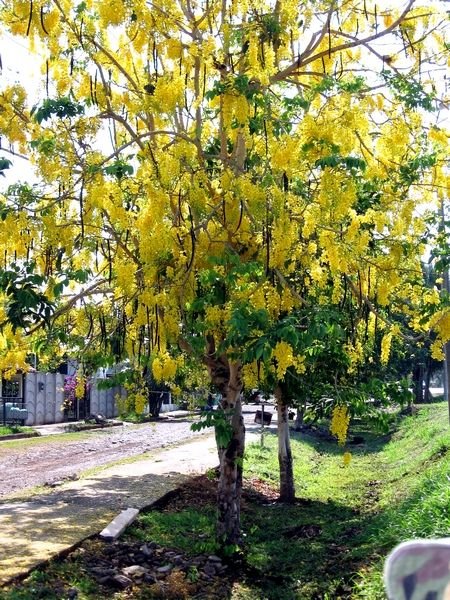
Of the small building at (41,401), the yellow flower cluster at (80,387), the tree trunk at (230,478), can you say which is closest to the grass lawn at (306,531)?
the tree trunk at (230,478)

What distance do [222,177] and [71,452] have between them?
14056 millimetres

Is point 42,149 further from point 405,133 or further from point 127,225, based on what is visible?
point 405,133

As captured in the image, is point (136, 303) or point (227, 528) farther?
point (227, 528)

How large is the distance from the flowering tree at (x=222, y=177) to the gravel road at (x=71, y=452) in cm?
576

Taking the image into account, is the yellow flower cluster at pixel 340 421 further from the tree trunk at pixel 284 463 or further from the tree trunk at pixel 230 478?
the tree trunk at pixel 284 463

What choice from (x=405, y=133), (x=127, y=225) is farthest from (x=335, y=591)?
(x=405, y=133)

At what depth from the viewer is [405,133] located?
25.6 feet

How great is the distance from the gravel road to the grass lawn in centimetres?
311

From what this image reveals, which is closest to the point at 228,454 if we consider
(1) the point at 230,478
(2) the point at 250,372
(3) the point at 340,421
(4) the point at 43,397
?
(1) the point at 230,478

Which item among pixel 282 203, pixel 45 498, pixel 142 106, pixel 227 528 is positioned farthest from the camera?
pixel 45 498

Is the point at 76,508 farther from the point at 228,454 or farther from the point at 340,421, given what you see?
the point at 340,421

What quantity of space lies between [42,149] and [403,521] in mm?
5551

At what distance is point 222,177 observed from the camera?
710cm

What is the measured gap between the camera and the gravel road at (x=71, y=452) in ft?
46.9
